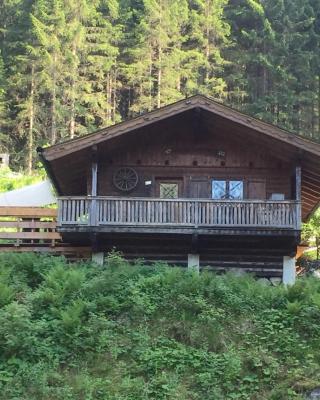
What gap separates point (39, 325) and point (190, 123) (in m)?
11.0

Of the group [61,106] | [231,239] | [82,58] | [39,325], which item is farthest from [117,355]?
[82,58]

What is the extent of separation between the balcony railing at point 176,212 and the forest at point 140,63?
92.0ft

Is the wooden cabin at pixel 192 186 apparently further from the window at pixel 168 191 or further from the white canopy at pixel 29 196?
the white canopy at pixel 29 196

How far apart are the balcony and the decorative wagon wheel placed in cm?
204

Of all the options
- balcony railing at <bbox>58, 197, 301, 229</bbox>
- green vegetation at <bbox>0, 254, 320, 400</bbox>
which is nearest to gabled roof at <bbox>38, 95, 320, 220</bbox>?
balcony railing at <bbox>58, 197, 301, 229</bbox>

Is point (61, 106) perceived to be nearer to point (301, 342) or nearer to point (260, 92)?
point (260, 92)

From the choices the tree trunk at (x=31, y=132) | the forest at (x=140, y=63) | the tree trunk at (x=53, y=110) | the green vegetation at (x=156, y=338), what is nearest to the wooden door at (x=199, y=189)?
the green vegetation at (x=156, y=338)

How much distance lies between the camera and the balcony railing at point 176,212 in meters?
20.2

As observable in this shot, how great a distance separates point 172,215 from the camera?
66.6ft

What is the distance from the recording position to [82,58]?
51.8 m

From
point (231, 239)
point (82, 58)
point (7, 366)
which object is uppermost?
point (82, 58)

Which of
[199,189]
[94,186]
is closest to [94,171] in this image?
[94,186]

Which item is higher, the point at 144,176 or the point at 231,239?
the point at 144,176

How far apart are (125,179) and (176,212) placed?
301 centimetres
